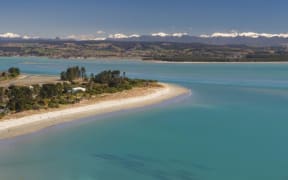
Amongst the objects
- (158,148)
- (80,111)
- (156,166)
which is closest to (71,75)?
(80,111)

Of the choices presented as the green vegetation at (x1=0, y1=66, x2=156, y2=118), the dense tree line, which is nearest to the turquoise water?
the green vegetation at (x1=0, y1=66, x2=156, y2=118)

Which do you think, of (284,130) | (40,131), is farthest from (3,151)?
(284,130)

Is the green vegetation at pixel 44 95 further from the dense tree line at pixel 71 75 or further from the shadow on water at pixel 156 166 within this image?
the shadow on water at pixel 156 166

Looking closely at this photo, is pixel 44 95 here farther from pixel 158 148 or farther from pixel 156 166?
pixel 156 166

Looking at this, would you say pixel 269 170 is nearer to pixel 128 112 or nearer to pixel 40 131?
pixel 40 131

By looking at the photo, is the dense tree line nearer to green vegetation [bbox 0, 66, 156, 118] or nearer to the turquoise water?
green vegetation [bbox 0, 66, 156, 118]
